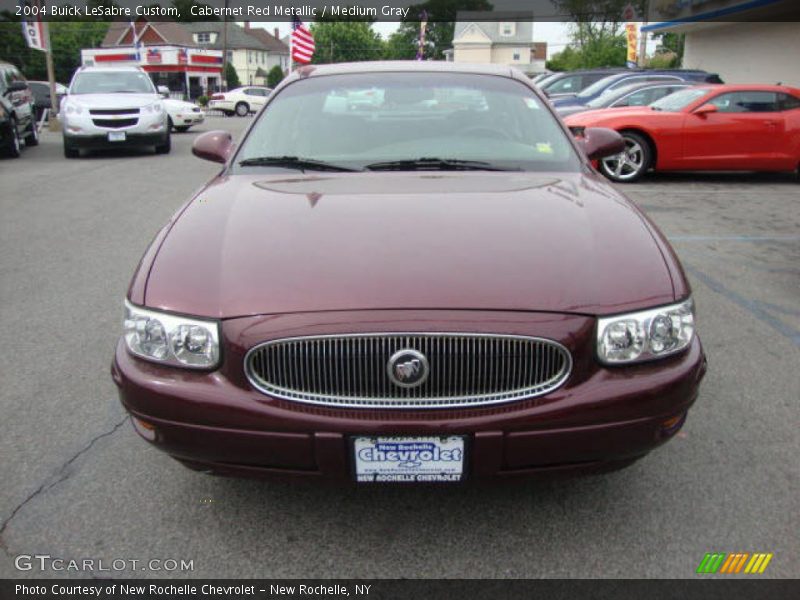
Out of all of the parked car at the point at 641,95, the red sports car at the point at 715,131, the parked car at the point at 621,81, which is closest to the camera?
the red sports car at the point at 715,131

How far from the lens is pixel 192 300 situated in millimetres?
2328

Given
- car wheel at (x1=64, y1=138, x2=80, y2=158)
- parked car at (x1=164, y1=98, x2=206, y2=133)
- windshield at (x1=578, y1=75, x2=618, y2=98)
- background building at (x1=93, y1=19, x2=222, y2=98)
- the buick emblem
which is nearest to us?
the buick emblem

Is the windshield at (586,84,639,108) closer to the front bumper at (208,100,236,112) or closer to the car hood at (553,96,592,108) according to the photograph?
the car hood at (553,96,592,108)

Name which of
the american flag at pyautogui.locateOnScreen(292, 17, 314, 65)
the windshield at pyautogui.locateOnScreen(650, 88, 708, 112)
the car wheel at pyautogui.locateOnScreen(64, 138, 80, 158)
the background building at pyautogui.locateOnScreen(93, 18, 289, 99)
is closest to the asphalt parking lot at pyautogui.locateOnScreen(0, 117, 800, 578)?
the windshield at pyautogui.locateOnScreen(650, 88, 708, 112)

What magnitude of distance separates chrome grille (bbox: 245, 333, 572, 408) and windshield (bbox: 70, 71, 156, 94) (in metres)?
14.1

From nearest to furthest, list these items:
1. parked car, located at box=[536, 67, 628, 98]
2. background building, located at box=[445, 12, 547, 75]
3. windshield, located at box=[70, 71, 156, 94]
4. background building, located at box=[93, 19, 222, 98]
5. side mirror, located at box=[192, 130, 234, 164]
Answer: side mirror, located at box=[192, 130, 234, 164] → windshield, located at box=[70, 71, 156, 94] → parked car, located at box=[536, 67, 628, 98] → background building, located at box=[93, 19, 222, 98] → background building, located at box=[445, 12, 547, 75]

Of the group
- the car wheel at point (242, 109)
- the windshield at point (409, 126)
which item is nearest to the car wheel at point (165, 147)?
the windshield at point (409, 126)

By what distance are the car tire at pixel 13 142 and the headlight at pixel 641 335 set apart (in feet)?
47.9

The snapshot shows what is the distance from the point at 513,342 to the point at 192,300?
101 cm

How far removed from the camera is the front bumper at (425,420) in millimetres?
2201

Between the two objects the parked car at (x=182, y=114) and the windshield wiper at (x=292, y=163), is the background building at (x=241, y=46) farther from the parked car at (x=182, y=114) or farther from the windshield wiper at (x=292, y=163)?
the windshield wiper at (x=292, y=163)

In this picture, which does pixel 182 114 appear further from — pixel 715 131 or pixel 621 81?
pixel 715 131

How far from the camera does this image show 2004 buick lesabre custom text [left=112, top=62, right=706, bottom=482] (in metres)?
2.21
